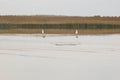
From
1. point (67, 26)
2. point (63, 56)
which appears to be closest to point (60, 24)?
→ point (67, 26)

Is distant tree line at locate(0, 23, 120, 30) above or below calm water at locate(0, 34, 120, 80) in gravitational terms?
above

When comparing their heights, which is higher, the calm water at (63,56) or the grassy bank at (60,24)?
the grassy bank at (60,24)

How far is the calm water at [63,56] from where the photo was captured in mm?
859

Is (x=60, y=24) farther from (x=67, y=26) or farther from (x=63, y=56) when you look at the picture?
(x=63, y=56)

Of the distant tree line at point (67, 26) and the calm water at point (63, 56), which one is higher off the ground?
the distant tree line at point (67, 26)

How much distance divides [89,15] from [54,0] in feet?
0.53

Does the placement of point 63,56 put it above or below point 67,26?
below

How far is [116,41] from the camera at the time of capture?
2.79 ft

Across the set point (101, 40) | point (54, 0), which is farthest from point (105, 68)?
point (54, 0)

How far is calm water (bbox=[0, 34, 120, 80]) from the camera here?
859 millimetres

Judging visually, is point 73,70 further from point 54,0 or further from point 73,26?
point 54,0

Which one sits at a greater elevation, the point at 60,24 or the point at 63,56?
the point at 60,24

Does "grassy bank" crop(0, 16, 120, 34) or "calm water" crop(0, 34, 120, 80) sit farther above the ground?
"grassy bank" crop(0, 16, 120, 34)

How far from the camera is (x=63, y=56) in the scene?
0.88 metres
